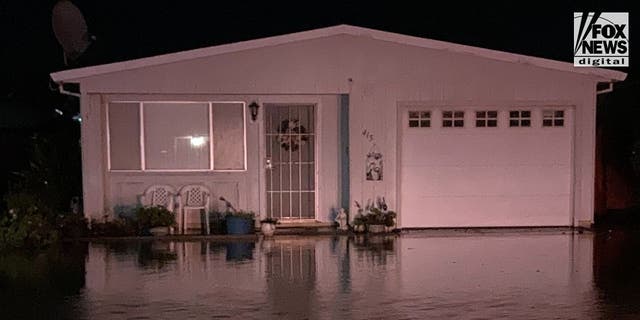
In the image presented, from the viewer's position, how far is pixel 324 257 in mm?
9516

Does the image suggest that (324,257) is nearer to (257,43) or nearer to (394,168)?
(394,168)

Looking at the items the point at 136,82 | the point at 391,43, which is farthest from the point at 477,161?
the point at 136,82

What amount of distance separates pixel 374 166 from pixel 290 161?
156 centimetres

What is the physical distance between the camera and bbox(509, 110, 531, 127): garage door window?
12.0 metres

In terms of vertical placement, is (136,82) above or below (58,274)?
above

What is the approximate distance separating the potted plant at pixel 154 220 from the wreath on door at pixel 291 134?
2465 mm

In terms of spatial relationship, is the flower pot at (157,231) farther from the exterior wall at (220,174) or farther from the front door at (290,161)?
the front door at (290,161)

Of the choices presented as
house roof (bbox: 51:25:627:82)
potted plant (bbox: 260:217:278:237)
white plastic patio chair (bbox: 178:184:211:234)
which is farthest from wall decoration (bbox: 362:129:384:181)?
white plastic patio chair (bbox: 178:184:211:234)

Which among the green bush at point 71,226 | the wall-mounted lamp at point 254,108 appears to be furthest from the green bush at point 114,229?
the wall-mounted lamp at point 254,108

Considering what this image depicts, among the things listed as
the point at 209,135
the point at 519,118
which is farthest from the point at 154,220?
the point at 519,118

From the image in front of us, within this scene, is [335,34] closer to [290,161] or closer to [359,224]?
[290,161]

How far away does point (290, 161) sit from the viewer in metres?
12.2

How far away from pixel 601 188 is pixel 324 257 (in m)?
6.59

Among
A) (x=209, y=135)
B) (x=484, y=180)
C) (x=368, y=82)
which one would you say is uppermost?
(x=368, y=82)
